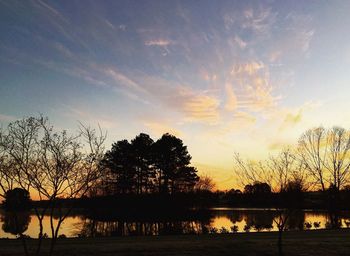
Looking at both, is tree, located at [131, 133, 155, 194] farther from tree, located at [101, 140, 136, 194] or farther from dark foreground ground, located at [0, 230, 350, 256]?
dark foreground ground, located at [0, 230, 350, 256]

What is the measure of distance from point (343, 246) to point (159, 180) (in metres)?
48.0

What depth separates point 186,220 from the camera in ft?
192

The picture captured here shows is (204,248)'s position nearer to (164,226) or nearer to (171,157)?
(164,226)

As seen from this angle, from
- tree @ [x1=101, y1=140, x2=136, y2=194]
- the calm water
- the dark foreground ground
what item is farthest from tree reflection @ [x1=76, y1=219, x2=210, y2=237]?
the dark foreground ground

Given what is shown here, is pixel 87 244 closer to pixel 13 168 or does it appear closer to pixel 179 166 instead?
pixel 13 168

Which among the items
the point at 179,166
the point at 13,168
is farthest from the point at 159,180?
the point at 13,168

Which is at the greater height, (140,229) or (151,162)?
(151,162)

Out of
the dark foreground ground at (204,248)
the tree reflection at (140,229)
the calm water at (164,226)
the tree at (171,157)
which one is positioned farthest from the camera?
the tree at (171,157)

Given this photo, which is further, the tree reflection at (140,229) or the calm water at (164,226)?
the calm water at (164,226)

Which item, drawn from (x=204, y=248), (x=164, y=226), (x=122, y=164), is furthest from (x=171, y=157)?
(x=204, y=248)

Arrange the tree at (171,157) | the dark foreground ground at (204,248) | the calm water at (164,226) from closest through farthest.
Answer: the dark foreground ground at (204,248) → the calm water at (164,226) → the tree at (171,157)

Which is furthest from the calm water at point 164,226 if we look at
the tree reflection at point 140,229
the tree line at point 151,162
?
the tree line at point 151,162

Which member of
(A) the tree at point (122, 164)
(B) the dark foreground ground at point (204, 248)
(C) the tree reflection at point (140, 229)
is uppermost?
(A) the tree at point (122, 164)

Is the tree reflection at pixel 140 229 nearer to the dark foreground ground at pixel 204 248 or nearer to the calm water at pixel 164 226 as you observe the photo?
the calm water at pixel 164 226
